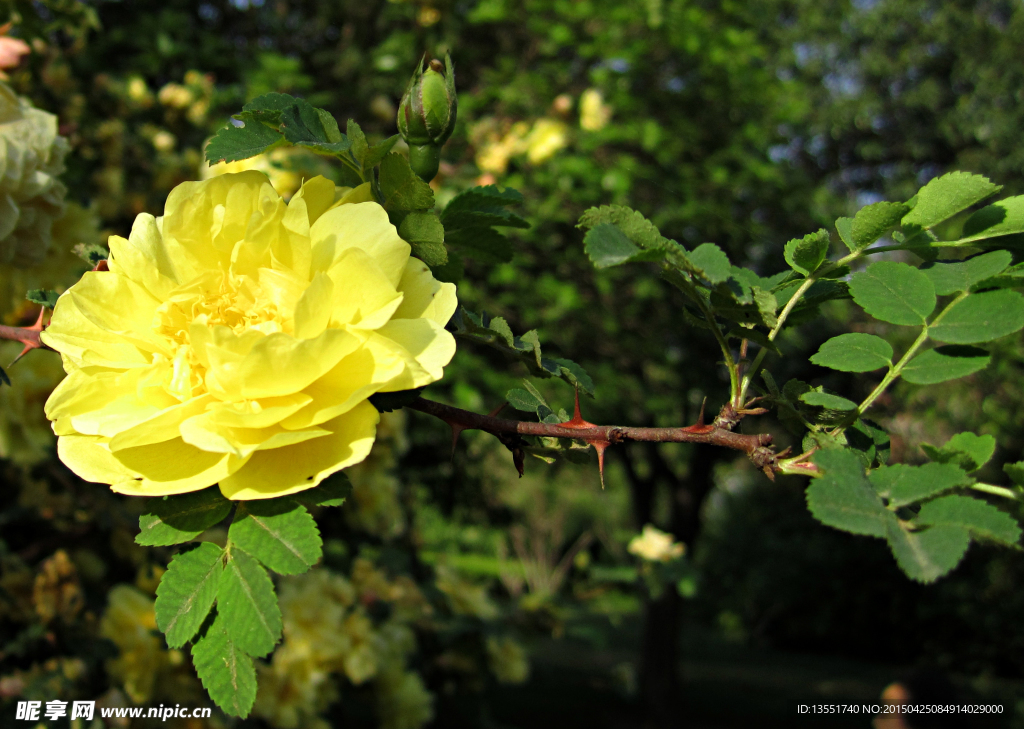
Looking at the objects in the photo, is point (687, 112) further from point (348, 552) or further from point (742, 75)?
point (348, 552)

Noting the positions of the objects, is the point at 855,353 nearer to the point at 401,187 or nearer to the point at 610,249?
the point at 610,249

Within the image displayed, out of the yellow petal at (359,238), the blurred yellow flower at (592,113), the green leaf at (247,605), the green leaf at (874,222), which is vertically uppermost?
the green leaf at (874,222)

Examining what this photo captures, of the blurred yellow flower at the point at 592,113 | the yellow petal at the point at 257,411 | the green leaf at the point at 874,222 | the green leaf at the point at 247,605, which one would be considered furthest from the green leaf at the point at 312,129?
the blurred yellow flower at the point at 592,113

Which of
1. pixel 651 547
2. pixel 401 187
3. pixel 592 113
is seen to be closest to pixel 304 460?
pixel 401 187

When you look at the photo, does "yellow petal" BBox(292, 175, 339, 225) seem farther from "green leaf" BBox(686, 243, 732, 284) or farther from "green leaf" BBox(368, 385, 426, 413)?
"green leaf" BBox(686, 243, 732, 284)

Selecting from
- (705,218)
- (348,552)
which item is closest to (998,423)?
(705,218)

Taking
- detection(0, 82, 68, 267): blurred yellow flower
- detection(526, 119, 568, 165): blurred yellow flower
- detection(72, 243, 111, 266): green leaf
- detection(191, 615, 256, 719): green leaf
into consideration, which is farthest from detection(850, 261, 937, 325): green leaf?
detection(526, 119, 568, 165): blurred yellow flower

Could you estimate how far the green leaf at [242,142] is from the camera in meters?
0.64

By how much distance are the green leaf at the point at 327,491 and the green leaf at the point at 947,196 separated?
0.52 meters

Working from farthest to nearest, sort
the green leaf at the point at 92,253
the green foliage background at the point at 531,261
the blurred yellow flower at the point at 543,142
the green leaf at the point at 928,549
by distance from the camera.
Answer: the blurred yellow flower at the point at 543,142 → the green foliage background at the point at 531,261 → the green leaf at the point at 92,253 → the green leaf at the point at 928,549

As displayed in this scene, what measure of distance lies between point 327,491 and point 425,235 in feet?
0.81

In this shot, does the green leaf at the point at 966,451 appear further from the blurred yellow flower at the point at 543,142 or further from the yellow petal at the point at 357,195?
the blurred yellow flower at the point at 543,142

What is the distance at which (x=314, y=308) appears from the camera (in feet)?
1.80

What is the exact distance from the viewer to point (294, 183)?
6.05 ft
